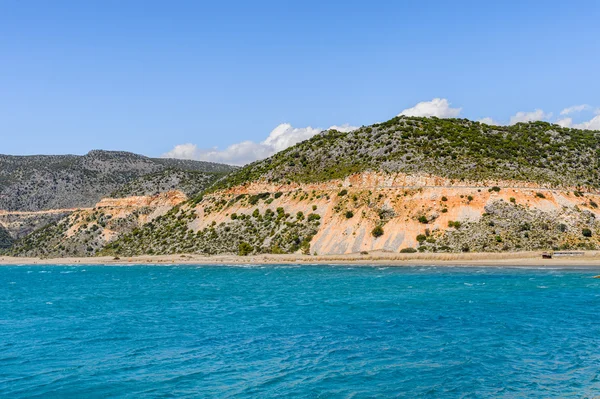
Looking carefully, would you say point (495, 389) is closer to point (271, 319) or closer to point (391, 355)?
point (391, 355)

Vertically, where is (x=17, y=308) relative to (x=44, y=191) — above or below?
below

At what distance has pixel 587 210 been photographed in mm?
89125

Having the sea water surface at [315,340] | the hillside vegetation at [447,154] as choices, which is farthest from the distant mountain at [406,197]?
the sea water surface at [315,340]

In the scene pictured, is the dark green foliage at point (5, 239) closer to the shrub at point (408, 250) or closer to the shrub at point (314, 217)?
the shrub at point (314, 217)

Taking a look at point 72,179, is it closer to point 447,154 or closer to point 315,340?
point 447,154

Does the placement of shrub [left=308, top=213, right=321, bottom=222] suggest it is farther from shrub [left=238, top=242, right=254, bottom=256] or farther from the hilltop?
shrub [left=238, top=242, right=254, bottom=256]

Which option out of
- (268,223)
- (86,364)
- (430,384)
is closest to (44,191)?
(268,223)

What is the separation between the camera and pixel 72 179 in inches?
7082

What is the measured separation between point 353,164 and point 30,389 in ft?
308

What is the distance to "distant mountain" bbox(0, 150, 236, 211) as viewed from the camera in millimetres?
166500

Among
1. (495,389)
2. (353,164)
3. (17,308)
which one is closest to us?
(495,389)

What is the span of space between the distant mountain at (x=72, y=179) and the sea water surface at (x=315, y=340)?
102 meters

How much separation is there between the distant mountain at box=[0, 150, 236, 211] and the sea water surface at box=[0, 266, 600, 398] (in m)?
102

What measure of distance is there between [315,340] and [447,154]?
263ft
